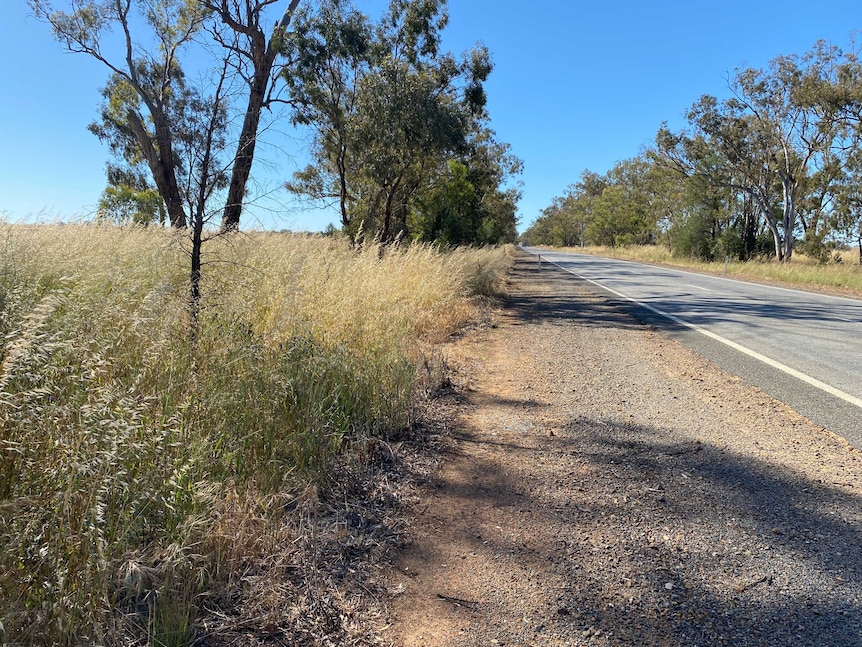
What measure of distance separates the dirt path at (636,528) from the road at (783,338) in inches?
19.3

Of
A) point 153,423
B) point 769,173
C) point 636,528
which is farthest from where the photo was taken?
point 769,173

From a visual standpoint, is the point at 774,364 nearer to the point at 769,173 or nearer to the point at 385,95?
the point at 385,95

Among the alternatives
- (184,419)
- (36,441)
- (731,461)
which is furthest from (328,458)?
(731,461)

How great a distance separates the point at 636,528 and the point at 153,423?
8.29ft

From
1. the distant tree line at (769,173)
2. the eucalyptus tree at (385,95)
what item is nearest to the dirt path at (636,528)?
the eucalyptus tree at (385,95)

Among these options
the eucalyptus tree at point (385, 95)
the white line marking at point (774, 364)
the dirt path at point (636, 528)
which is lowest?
the dirt path at point (636, 528)

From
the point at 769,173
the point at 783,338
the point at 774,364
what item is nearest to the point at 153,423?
the point at 774,364

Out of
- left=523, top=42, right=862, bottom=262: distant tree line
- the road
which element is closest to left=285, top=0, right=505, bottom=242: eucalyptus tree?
the road

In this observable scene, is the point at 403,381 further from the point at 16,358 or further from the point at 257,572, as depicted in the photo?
the point at 16,358

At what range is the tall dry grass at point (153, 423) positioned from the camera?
5.66 ft

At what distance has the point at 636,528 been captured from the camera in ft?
8.56

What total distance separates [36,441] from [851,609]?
3325 mm

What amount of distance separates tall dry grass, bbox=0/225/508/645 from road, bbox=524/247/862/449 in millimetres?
3708

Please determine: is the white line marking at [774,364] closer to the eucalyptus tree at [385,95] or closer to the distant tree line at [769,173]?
the eucalyptus tree at [385,95]
